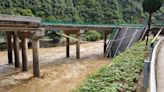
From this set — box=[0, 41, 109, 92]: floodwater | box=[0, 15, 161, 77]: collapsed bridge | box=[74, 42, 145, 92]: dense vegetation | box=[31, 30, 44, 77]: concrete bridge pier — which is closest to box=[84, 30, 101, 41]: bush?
box=[0, 15, 161, 77]: collapsed bridge

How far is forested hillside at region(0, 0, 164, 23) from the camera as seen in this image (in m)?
48.7

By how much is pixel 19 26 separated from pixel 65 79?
4625mm

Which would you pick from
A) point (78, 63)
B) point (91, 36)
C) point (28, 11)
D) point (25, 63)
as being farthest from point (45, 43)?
point (25, 63)

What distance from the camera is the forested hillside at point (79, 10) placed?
48653 millimetres

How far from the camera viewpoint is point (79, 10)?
66562mm

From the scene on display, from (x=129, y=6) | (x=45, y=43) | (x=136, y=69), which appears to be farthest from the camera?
(x=129, y=6)

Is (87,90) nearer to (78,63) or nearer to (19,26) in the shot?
(19,26)

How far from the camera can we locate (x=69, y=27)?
27312 millimetres

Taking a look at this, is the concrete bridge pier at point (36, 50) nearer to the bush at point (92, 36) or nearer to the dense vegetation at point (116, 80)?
the dense vegetation at point (116, 80)

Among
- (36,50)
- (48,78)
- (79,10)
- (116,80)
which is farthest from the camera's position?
(79,10)

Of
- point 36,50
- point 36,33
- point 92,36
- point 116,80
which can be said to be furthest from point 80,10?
point 116,80

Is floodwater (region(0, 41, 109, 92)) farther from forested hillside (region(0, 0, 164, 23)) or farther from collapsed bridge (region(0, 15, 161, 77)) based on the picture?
forested hillside (region(0, 0, 164, 23))

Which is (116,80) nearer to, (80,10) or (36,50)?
(36,50)

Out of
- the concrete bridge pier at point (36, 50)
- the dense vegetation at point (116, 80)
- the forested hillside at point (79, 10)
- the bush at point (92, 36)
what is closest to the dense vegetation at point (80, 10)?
the forested hillside at point (79, 10)
